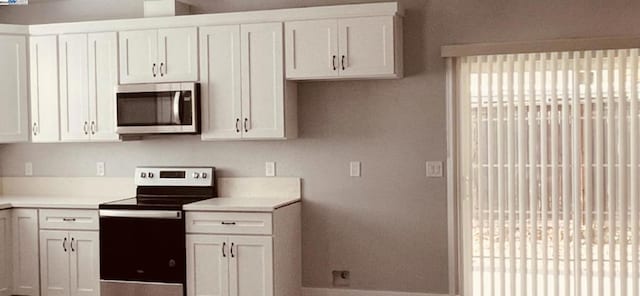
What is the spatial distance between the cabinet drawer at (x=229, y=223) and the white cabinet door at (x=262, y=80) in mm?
603

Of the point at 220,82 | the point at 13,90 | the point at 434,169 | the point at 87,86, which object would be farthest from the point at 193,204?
the point at 13,90

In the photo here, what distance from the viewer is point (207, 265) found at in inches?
212

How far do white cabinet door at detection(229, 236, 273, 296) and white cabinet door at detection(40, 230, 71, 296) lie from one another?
1.28m

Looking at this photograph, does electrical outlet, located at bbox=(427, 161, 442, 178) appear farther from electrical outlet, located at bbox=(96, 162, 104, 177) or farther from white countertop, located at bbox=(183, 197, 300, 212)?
electrical outlet, located at bbox=(96, 162, 104, 177)

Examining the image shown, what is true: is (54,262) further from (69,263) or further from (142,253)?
(142,253)

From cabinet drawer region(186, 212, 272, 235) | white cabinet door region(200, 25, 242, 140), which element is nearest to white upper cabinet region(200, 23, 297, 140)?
white cabinet door region(200, 25, 242, 140)

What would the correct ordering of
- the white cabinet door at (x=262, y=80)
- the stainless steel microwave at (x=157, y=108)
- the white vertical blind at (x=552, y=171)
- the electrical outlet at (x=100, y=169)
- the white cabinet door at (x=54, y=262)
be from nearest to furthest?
the white vertical blind at (x=552, y=171) < the white cabinet door at (x=262, y=80) < the stainless steel microwave at (x=157, y=108) < the white cabinet door at (x=54, y=262) < the electrical outlet at (x=100, y=169)

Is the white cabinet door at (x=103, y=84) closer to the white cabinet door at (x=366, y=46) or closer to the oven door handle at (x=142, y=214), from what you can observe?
the oven door handle at (x=142, y=214)

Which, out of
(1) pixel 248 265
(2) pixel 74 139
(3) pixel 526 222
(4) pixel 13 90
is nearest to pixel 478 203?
(3) pixel 526 222

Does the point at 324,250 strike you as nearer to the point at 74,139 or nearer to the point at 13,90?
the point at 74,139

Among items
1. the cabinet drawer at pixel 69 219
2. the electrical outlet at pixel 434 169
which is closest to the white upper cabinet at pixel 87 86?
the cabinet drawer at pixel 69 219

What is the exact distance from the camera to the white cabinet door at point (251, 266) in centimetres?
526

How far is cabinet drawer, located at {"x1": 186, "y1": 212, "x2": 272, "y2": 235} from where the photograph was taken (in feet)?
17.3

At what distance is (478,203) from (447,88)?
824 millimetres
